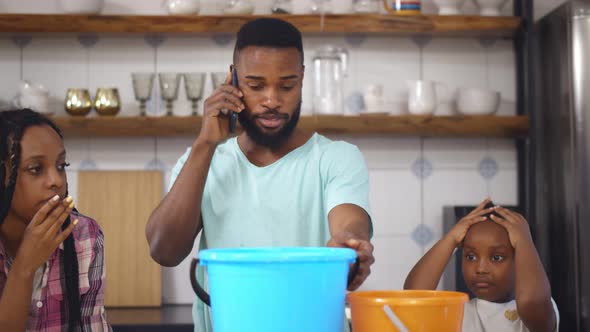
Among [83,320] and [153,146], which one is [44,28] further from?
[83,320]

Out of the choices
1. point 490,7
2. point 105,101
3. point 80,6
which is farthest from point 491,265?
point 80,6

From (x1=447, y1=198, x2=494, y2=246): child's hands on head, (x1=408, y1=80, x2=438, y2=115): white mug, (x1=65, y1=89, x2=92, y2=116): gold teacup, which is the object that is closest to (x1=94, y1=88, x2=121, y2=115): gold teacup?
(x1=65, y1=89, x2=92, y2=116): gold teacup

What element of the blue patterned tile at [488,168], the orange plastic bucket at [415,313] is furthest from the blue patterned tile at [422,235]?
the orange plastic bucket at [415,313]

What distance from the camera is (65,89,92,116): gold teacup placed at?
2.61 meters

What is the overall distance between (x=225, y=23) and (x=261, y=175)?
1266 mm

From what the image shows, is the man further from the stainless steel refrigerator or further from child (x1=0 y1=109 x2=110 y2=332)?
the stainless steel refrigerator

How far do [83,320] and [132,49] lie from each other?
5.23 ft

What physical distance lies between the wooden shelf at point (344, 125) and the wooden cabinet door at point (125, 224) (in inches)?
6.6

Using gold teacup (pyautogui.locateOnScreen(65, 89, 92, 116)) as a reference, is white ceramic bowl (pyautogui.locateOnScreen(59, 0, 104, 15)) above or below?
above

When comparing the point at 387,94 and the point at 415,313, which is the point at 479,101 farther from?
the point at 415,313

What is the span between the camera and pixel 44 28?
2.58 meters

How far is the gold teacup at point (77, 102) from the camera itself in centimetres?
261

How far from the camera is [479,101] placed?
2674 millimetres

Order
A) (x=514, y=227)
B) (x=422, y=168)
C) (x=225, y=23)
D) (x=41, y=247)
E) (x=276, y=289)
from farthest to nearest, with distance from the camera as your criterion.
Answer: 1. (x=422, y=168)
2. (x=225, y=23)
3. (x=514, y=227)
4. (x=41, y=247)
5. (x=276, y=289)
